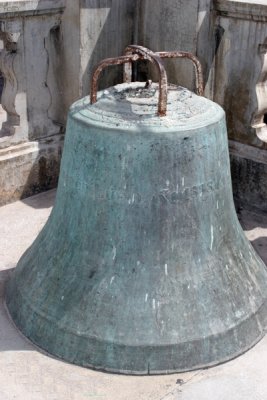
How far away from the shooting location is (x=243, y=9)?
552 centimetres

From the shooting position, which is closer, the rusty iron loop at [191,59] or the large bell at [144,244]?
the large bell at [144,244]

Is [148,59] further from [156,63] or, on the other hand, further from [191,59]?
[191,59]

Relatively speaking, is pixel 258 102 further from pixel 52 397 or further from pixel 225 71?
pixel 52 397

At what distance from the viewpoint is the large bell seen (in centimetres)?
365

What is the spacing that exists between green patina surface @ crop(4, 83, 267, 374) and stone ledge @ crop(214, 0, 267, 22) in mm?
1830

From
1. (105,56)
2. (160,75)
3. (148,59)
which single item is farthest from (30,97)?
(160,75)

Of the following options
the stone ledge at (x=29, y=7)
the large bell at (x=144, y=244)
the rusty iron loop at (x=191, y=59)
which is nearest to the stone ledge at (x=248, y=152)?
the rusty iron loop at (x=191, y=59)

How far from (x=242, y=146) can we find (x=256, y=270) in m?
1.97

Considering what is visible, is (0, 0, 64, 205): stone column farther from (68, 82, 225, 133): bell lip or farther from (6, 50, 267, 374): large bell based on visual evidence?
(68, 82, 225, 133): bell lip

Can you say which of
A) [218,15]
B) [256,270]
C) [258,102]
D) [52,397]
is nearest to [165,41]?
[218,15]

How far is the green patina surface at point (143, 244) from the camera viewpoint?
3.65 m

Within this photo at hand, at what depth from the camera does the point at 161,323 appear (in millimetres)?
3758

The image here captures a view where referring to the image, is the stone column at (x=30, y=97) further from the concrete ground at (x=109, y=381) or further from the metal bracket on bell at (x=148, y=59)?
the concrete ground at (x=109, y=381)

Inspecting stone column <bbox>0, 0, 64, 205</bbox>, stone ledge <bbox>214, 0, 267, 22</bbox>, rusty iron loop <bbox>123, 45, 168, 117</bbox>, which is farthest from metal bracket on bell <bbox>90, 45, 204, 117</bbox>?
stone column <bbox>0, 0, 64, 205</bbox>
